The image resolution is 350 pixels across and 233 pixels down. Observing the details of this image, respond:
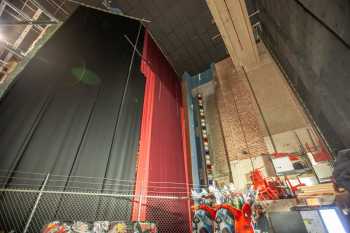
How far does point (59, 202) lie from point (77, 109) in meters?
1.69

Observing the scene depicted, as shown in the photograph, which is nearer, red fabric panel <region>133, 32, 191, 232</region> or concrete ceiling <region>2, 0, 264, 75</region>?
red fabric panel <region>133, 32, 191, 232</region>

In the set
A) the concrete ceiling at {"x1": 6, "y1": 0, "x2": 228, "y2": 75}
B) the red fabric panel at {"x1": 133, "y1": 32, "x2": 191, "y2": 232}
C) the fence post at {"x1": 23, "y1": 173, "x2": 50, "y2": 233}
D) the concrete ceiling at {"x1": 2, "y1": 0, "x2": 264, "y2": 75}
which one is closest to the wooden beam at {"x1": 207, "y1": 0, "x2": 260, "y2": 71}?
the concrete ceiling at {"x1": 2, "y1": 0, "x2": 264, "y2": 75}

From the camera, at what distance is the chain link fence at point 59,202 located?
7.02 feet

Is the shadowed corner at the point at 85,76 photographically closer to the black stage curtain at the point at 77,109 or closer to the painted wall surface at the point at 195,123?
the black stage curtain at the point at 77,109

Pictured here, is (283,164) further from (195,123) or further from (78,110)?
(78,110)

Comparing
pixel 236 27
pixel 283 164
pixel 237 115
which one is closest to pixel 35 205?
pixel 283 164

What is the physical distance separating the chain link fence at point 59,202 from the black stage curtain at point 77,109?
69 mm

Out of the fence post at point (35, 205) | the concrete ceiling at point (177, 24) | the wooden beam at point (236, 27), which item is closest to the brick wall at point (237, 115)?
the wooden beam at point (236, 27)

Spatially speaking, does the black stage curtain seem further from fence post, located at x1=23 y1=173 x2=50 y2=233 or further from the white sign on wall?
the white sign on wall

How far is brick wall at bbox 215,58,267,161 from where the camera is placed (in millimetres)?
4691

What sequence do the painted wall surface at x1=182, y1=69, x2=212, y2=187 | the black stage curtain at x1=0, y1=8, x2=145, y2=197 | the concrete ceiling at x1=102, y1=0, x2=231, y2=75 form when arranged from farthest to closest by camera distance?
the concrete ceiling at x1=102, y1=0, x2=231, y2=75 → the painted wall surface at x1=182, y1=69, x2=212, y2=187 → the black stage curtain at x1=0, y1=8, x2=145, y2=197

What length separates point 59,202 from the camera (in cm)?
249

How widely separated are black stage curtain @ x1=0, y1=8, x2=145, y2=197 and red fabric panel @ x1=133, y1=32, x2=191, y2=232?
1.14ft

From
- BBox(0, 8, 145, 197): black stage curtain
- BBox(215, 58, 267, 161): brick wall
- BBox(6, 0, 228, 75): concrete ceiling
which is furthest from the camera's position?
BBox(6, 0, 228, 75): concrete ceiling
